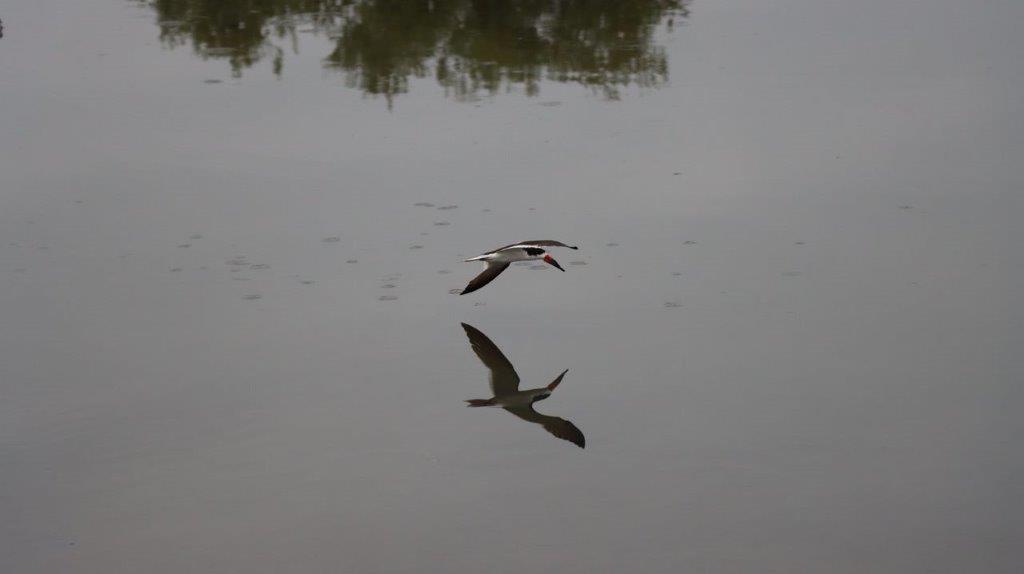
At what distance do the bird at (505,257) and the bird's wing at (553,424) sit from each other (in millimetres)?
1826

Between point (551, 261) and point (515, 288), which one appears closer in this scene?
point (551, 261)

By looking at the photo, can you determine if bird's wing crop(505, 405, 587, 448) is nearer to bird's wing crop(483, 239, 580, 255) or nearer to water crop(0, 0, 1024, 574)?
water crop(0, 0, 1024, 574)

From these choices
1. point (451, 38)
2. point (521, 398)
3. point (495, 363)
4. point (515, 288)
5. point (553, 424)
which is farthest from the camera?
point (451, 38)

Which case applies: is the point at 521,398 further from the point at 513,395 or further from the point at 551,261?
the point at 551,261

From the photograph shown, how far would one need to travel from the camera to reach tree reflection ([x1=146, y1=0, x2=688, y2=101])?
17.9 meters

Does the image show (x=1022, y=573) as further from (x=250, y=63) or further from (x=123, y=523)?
(x=250, y=63)

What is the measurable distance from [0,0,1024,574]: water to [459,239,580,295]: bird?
0.25 meters

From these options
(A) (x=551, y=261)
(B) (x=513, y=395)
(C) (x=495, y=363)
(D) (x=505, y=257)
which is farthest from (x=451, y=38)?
(B) (x=513, y=395)

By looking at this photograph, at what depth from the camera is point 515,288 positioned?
13.0 m

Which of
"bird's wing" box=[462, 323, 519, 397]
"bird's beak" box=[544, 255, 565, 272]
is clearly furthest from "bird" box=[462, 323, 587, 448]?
"bird's beak" box=[544, 255, 565, 272]

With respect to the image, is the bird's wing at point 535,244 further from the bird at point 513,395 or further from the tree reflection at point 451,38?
the tree reflection at point 451,38

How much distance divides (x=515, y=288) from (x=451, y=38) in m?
6.92

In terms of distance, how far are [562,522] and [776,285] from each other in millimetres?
4229

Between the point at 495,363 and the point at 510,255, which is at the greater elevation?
the point at 510,255
